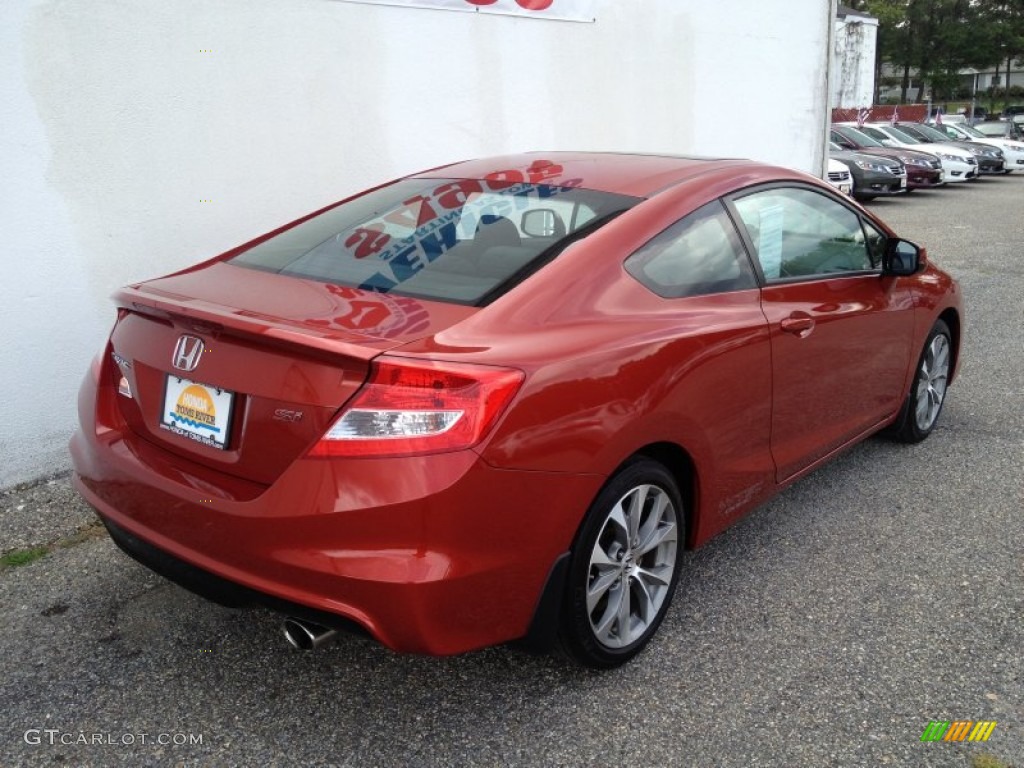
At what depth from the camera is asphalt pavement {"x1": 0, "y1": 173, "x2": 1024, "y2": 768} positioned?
2.42m

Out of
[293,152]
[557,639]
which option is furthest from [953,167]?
[557,639]

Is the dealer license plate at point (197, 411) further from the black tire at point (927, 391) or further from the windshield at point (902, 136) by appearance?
the windshield at point (902, 136)

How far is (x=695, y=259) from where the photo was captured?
2.94 meters

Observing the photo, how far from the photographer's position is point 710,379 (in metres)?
2.79

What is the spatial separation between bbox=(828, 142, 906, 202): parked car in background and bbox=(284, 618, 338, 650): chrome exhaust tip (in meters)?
17.1

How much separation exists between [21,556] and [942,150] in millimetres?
21987

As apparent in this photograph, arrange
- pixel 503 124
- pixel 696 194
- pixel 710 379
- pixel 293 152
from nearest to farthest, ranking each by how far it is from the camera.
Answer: pixel 710 379
pixel 696 194
pixel 293 152
pixel 503 124

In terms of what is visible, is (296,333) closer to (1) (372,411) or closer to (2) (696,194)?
(1) (372,411)

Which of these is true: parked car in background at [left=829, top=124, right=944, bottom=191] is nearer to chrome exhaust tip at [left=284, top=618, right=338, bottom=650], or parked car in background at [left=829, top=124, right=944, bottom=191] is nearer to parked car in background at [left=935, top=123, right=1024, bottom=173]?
parked car in background at [left=935, top=123, right=1024, bottom=173]

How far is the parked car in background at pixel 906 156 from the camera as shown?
1853 centimetres

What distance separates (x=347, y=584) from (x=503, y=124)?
4.86m

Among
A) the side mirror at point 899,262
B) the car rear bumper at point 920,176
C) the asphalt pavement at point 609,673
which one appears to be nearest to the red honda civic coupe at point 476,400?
the asphalt pavement at point 609,673

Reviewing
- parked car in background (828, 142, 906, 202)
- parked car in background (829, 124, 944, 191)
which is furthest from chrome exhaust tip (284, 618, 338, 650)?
parked car in background (829, 124, 944, 191)

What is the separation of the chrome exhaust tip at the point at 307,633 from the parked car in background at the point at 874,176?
673 inches
